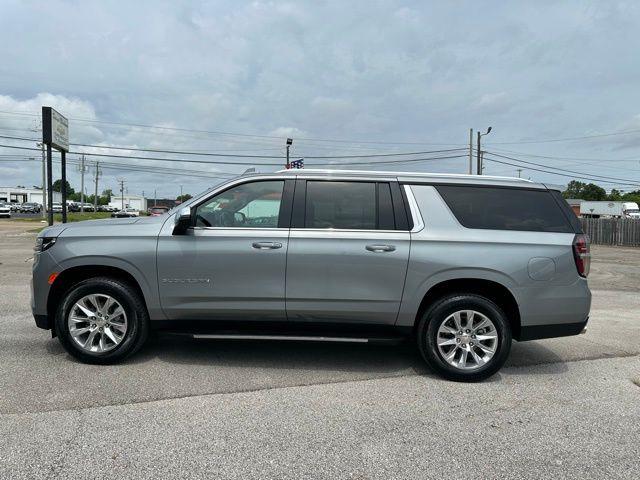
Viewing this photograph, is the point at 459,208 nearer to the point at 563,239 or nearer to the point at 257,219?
the point at 563,239

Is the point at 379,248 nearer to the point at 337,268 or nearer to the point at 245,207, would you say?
the point at 337,268

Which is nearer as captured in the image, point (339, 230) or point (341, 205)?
point (339, 230)

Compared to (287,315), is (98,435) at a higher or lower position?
lower

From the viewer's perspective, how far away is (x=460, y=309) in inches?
174

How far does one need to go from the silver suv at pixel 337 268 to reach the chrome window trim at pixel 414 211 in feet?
0.05

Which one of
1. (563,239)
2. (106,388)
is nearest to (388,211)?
(563,239)

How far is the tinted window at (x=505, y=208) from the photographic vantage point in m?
4.51

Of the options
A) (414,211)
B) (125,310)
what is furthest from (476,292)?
(125,310)

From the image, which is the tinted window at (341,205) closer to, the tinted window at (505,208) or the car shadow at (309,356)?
the tinted window at (505,208)

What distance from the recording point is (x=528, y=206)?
15.1 feet

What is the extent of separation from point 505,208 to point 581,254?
78cm

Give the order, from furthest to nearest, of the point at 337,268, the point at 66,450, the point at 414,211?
the point at 414,211 → the point at 337,268 → the point at 66,450

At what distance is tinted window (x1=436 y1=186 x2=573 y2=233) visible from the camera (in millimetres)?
4512

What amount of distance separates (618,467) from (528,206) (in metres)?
2.35
